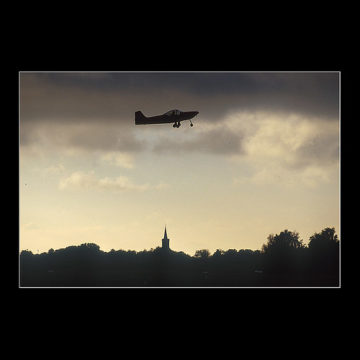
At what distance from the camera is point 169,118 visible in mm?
36594

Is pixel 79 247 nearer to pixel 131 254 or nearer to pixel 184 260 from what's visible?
pixel 131 254

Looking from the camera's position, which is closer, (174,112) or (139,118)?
(139,118)

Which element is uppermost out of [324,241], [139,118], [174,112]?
[174,112]

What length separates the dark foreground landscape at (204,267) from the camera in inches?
4491

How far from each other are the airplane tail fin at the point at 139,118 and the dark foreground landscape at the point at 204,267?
75.2 meters

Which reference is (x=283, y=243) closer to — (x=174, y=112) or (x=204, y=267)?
(x=204, y=267)

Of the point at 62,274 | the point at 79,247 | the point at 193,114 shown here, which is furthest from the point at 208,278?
the point at 193,114

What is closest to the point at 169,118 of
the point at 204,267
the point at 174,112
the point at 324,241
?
the point at 174,112

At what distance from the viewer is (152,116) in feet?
119

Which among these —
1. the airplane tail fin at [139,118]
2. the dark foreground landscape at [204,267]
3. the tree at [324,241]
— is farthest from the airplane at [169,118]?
the tree at [324,241]

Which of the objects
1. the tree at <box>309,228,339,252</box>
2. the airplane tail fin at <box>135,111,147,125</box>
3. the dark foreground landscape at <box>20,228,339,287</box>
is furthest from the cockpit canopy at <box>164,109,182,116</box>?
the tree at <box>309,228,339,252</box>

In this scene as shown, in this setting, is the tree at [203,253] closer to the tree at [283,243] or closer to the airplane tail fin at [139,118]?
the tree at [283,243]

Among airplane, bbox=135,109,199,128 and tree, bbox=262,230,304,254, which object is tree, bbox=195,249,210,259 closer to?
tree, bbox=262,230,304,254

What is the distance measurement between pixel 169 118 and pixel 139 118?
222 cm
